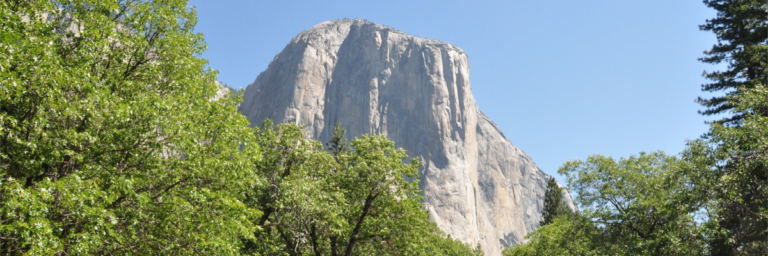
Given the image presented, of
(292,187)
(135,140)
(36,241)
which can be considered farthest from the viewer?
(292,187)

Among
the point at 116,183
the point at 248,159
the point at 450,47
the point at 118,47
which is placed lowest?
the point at 116,183

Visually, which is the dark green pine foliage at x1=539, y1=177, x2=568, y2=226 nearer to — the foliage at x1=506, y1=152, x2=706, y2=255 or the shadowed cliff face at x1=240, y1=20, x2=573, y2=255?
the foliage at x1=506, y1=152, x2=706, y2=255

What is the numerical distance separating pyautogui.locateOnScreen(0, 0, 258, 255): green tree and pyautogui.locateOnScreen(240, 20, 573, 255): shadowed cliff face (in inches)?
5441

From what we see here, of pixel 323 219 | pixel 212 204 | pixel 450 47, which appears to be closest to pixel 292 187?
pixel 323 219

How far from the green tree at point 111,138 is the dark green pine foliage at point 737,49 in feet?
76.5

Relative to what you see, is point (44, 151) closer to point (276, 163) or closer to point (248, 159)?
point (248, 159)

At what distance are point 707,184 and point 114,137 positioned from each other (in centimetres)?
1898

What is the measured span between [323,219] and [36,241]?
499 inches

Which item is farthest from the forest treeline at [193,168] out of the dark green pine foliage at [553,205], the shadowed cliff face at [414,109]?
the shadowed cliff face at [414,109]

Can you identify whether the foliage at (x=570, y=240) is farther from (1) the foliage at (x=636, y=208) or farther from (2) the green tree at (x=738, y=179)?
(2) the green tree at (x=738, y=179)

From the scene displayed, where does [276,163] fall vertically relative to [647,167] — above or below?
below

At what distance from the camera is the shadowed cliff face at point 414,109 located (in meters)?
162

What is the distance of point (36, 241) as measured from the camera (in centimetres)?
930

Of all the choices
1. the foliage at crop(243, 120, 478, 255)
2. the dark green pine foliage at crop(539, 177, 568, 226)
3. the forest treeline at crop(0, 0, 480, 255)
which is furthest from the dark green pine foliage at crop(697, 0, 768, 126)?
the dark green pine foliage at crop(539, 177, 568, 226)
